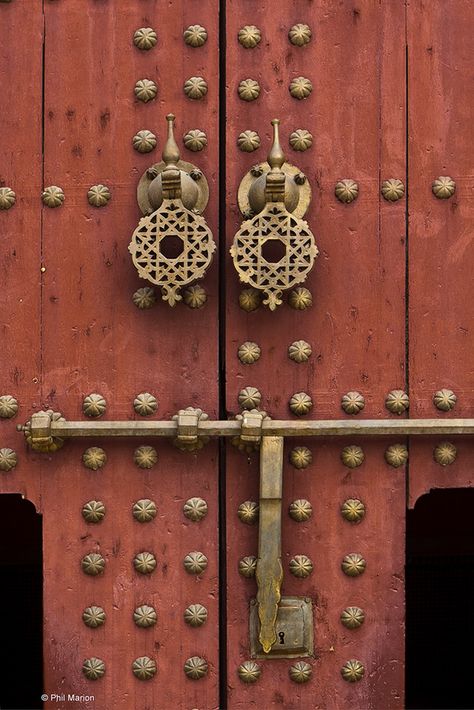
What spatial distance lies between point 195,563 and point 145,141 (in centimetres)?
86

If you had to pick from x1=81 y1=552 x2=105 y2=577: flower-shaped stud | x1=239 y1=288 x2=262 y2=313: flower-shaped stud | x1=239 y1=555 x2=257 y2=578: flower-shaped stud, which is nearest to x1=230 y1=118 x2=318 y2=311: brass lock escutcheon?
x1=239 y1=288 x2=262 y2=313: flower-shaped stud

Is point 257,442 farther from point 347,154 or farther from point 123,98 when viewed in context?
point 123,98

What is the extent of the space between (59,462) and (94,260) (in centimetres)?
42

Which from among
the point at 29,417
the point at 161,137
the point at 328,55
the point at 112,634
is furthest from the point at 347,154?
the point at 112,634

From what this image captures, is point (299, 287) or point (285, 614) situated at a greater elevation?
point (299, 287)

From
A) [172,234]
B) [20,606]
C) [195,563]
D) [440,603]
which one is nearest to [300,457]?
[195,563]

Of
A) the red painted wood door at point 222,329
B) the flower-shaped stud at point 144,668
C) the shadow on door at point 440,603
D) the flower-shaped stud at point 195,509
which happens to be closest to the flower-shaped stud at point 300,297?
the red painted wood door at point 222,329

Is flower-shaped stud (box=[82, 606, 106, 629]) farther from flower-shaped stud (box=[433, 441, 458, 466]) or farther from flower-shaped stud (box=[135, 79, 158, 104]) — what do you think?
flower-shaped stud (box=[135, 79, 158, 104])

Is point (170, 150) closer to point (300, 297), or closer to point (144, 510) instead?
point (300, 297)

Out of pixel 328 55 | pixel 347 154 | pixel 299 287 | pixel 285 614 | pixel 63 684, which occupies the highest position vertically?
pixel 328 55

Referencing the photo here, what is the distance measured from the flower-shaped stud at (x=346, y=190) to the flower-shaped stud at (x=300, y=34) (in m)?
0.30

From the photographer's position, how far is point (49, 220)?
215 centimetres

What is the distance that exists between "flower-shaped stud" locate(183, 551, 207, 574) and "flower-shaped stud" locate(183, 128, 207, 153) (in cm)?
83

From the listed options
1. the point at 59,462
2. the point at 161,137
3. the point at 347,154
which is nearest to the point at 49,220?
the point at 161,137
